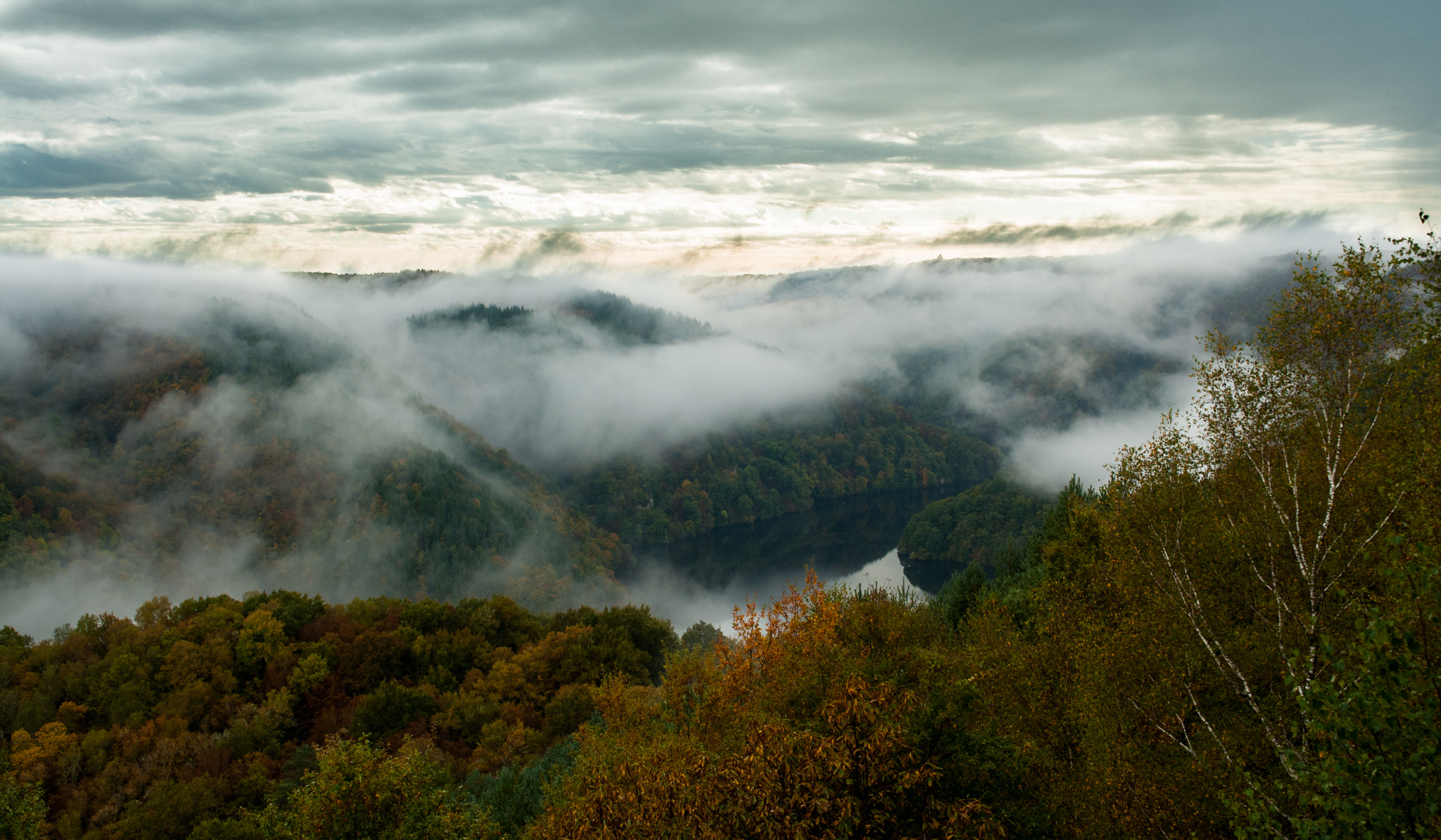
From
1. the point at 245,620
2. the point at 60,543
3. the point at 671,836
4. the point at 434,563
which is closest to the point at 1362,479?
the point at 671,836

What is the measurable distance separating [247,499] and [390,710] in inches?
6285

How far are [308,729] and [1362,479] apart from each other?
61980 millimetres

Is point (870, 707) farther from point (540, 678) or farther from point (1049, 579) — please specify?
point (540, 678)

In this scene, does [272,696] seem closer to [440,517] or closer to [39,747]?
[39,747]

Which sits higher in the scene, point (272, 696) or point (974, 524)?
point (272, 696)

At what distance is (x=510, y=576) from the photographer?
511 feet

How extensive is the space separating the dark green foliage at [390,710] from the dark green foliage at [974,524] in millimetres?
126145

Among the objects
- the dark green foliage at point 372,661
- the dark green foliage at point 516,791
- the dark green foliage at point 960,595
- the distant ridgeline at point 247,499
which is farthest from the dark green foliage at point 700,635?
the distant ridgeline at point 247,499

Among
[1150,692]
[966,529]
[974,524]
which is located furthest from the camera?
[966,529]

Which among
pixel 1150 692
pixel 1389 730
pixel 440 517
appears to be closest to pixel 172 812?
pixel 1150 692

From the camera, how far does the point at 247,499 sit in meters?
179

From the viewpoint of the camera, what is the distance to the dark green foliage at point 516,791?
2988 centimetres

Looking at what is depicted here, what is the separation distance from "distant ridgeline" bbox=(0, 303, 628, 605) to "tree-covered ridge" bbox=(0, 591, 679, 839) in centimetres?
8365

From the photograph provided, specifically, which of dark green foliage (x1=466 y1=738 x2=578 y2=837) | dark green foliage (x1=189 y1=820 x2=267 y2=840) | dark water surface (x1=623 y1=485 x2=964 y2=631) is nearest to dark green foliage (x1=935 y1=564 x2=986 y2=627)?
dark green foliage (x1=466 y1=738 x2=578 y2=837)
